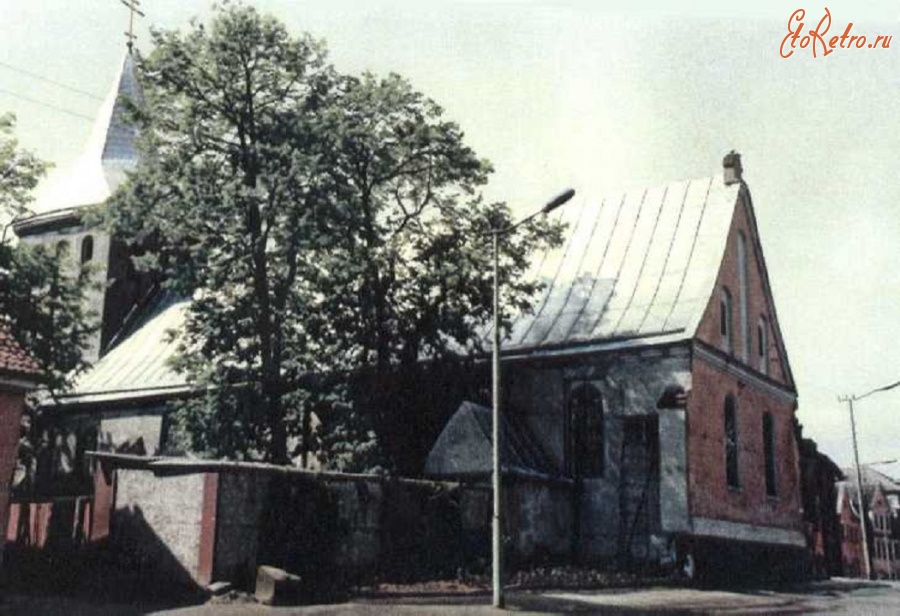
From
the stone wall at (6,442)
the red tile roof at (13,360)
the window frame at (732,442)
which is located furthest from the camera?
the window frame at (732,442)

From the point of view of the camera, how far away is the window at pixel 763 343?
98.0 ft

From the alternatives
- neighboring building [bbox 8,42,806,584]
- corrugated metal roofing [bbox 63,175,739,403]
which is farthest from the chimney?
corrugated metal roofing [bbox 63,175,739,403]

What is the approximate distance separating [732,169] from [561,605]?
17.3 meters

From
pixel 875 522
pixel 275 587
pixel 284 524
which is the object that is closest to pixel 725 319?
pixel 284 524

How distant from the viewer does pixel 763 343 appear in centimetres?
3025

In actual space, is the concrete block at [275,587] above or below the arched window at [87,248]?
below

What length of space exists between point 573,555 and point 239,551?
11.8m

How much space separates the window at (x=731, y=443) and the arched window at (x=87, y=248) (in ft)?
84.1

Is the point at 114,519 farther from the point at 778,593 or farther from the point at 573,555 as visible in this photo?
the point at 778,593

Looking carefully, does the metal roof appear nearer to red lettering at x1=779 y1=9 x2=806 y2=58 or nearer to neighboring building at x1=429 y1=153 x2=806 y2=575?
neighboring building at x1=429 y1=153 x2=806 y2=575

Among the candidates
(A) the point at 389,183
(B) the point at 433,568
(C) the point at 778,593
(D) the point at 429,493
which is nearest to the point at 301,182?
(A) the point at 389,183

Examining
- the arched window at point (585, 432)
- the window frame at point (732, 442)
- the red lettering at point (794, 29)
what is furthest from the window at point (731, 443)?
the red lettering at point (794, 29)

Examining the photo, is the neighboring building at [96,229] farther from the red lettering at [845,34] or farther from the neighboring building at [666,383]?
the red lettering at [845,34]

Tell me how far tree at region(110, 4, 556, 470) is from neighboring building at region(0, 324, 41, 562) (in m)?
6.72
